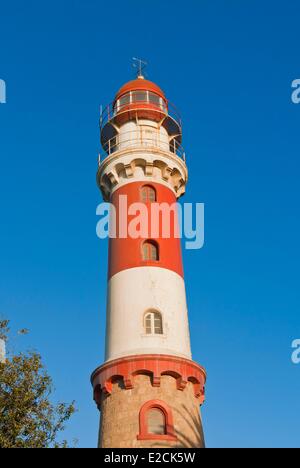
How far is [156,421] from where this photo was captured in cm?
2623

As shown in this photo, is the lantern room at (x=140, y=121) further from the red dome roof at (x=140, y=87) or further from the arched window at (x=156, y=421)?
the arched window at (x=156, y=421)

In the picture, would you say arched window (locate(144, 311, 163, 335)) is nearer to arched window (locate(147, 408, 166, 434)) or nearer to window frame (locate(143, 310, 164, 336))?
window frame (locate(143, 310, 164, 336))

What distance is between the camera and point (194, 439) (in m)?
26.6

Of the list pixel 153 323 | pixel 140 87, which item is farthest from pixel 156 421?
pixel 140 87

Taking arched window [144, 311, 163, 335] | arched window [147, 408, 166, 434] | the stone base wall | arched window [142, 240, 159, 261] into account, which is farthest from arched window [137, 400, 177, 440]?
arched window [142, 240, 159, 261]

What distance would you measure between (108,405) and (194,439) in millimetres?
3960

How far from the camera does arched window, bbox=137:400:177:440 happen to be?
25734mm

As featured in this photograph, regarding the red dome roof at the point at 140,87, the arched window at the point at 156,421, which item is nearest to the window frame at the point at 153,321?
the arched window at the point at 156,421

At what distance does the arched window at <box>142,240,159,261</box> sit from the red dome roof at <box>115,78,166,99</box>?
1148 cm

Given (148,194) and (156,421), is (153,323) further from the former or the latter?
(148,194)

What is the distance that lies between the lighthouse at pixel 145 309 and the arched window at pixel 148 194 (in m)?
0.05
